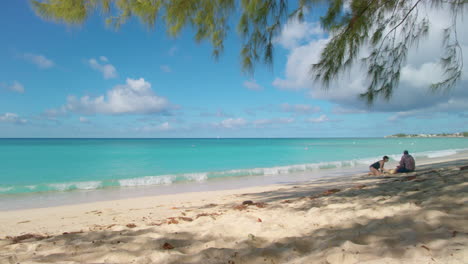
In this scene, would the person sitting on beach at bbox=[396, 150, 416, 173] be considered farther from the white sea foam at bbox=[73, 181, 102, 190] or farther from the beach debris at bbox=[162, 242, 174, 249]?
the white sea foam at bbox=[73, 181, 102, 190]

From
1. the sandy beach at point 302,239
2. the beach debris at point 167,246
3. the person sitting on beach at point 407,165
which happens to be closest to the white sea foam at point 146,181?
the sandy beach at point 302,239

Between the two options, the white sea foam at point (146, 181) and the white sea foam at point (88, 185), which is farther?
the white sea foam at point (146, 181)

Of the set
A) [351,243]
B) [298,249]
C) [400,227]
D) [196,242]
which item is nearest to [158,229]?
[196,242]

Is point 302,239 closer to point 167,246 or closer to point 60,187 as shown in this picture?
point 167,246

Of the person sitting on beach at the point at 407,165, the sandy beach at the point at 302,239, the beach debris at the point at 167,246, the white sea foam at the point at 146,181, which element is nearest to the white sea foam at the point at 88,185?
the white sea foam at the point at 146,181

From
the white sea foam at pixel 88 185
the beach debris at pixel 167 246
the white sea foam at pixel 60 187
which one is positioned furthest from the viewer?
the white sea foam at pixel 88 185

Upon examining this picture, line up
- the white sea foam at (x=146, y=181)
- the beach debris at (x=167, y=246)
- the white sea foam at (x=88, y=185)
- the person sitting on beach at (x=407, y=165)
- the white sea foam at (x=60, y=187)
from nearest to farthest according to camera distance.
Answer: the beach debris at (x=167, y=246) → the person sitting on beach at (x=407, y=165) → the white sea foam at (x=60, y=187) → the white sea foam at (x=88, y=185) → the white sea foam at (x=146, y=181)

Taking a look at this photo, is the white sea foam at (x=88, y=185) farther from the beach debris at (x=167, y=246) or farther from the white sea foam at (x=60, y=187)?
the beach debris at (x=167, y=246)

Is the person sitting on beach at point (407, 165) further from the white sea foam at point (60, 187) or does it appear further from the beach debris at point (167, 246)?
the white sea foam at point (60, 187)

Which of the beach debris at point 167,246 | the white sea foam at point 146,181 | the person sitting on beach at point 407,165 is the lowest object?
the white sea foam at point 146,181

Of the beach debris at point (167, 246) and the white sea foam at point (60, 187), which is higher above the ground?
the beach debris at point (167, 246)

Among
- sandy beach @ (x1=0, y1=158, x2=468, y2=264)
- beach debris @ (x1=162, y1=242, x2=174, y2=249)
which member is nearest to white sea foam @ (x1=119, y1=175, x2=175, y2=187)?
sandy beach @ (x1=0, y1=158, x2=468, y2=264)

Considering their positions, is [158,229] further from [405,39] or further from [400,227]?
[405,39]

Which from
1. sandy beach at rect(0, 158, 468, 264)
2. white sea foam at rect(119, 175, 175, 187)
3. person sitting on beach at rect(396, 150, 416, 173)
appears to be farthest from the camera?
white sea foam at rect(119, 175, 175, 187)
